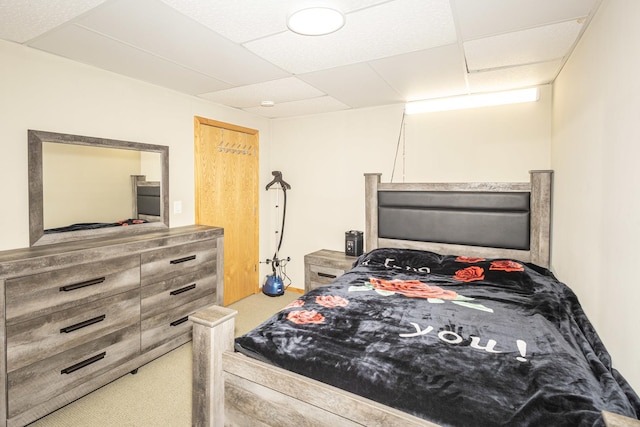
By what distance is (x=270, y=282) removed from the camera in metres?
4.20

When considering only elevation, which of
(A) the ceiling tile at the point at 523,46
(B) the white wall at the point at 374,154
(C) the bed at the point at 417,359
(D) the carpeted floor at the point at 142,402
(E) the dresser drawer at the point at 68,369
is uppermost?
(A) the ceiling tile at the point at 523,46

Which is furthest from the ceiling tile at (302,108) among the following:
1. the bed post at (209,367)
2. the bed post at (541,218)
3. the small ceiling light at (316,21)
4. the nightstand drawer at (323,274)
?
the bed post at (209,367)

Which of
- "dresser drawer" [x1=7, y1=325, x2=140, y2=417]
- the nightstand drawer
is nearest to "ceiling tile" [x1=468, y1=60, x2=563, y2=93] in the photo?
the nightstand drawer

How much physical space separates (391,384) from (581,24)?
222cm

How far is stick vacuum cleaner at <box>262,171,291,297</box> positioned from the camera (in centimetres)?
419

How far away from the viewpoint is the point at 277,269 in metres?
4.51

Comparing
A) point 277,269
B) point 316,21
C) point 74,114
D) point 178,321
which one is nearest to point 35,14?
point 74,114

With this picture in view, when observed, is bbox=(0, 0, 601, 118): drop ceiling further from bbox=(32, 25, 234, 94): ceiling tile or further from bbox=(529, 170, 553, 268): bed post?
bbox=(529, 170, 553, 268): bed post

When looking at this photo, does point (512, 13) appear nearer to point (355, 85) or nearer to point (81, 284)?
point (355, 85)

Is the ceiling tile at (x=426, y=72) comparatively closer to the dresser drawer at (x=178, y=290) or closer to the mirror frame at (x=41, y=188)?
the mirror frame at (x=41, y=188)

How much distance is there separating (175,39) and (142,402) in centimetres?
A: 239

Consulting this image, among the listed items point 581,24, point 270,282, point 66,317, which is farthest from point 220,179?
point 581,24

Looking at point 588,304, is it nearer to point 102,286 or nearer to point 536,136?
point 536,136

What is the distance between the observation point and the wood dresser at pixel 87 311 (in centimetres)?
185
